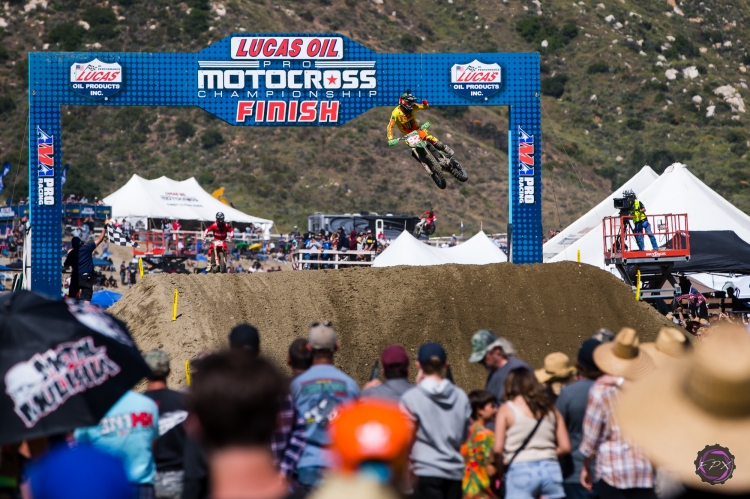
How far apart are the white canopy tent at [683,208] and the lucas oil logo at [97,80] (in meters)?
13.2

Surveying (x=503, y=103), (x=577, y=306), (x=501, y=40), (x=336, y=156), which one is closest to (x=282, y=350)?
(x=577, y=306)

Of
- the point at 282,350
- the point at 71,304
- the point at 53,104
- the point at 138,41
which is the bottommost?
the point at 282,350

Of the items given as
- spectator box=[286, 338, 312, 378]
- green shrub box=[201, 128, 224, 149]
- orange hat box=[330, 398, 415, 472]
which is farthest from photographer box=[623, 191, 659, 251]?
green shrub box=[201, 128, 224, 149]

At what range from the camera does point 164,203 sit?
4709 cm

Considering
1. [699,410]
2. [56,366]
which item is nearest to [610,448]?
[699,410]

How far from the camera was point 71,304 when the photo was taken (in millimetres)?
5742

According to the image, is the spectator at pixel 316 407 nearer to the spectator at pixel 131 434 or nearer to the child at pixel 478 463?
the spectator at pixel 131 434

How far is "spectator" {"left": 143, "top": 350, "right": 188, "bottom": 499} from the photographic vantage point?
667 cm

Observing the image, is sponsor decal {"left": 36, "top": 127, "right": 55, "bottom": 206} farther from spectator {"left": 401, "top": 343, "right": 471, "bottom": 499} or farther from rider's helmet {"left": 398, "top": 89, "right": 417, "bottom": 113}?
spectator {"left": 401, "top": 343, "right": 471, "bottom": 499}

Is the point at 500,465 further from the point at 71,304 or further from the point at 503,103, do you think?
the point at 503,103

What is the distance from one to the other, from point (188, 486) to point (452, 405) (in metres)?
1.93

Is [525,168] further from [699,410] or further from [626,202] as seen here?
[699,410]

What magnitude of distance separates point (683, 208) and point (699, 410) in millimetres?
26649

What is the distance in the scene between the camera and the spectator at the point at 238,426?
9.43 ft
